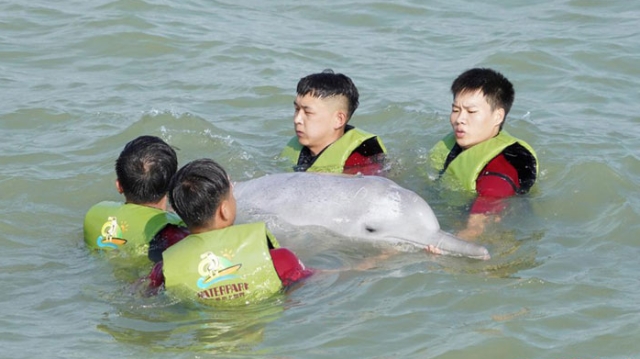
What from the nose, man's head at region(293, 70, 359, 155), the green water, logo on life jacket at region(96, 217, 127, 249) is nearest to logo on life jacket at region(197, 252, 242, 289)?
the green water

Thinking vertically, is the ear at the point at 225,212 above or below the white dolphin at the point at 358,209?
above

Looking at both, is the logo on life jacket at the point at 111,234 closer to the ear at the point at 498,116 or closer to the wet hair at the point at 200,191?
the wet hair at the point at 200,191

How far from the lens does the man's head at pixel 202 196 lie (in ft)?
21.9

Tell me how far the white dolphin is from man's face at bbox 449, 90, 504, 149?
1.72m

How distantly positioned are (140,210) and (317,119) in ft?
7.81

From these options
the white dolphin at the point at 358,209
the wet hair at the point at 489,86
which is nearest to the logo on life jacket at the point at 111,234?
the white dolphin at the point at 358,209

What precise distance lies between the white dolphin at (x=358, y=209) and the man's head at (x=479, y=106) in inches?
68.0

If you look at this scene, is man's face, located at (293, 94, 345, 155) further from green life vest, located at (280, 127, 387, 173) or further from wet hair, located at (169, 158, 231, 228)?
wet hair, located at (169, 158, 231, 228)

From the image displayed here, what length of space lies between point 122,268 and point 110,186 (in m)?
2.15

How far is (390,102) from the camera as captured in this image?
11617mm

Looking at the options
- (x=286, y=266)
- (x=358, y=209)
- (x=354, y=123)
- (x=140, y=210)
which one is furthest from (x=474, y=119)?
(x=140, y=210)

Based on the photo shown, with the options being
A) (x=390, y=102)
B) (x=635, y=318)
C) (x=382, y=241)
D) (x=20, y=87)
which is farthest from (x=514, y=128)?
(x=20, y=87)

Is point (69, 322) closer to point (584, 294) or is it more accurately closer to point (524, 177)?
point (584, 294)

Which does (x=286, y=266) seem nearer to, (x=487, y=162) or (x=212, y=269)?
(x=212, y=269)
